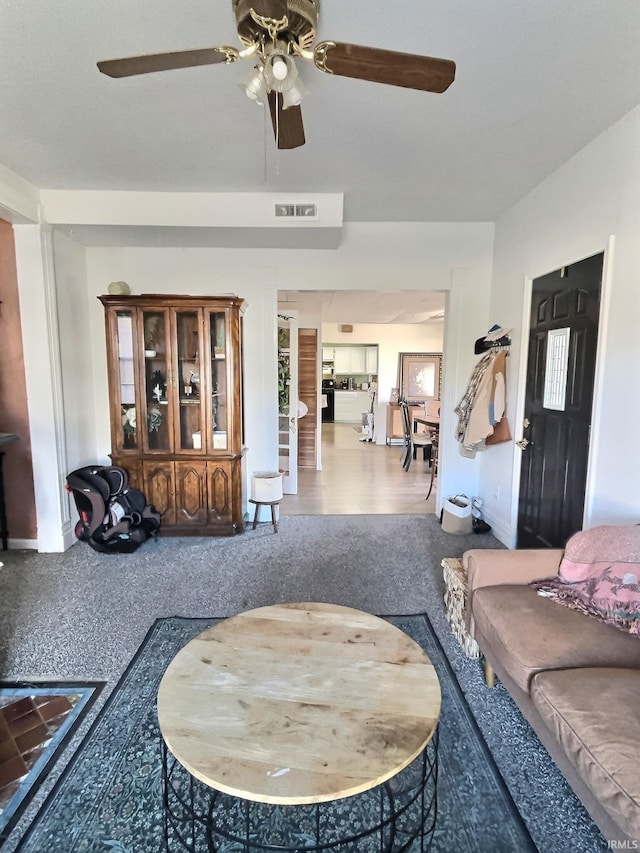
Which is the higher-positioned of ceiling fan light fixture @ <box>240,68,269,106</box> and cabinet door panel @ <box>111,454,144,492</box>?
ceiling fan light fixture @ <box>240,68,269,106</box>

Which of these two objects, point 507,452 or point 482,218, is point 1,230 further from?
point 507,452

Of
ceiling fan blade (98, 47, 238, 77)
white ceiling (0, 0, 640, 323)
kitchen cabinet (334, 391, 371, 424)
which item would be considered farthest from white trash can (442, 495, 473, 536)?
kitchen cabinet (334, 391, 371, 424)

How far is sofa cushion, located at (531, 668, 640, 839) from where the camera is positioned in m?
1.04

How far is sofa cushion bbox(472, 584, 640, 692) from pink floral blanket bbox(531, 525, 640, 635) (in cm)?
7

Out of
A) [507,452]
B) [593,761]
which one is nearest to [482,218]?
[507,452]

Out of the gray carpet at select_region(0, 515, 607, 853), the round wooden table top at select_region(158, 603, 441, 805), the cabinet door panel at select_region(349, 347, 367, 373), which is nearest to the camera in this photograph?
the round wooden table top at select_region(158, 603, 441, 805)

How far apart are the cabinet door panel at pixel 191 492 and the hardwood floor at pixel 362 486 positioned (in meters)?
0.99

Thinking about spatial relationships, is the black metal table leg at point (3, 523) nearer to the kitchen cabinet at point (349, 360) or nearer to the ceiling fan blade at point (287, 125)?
the ceiling fan blade at point (287, 125)

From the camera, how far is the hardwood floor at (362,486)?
4.53 meters

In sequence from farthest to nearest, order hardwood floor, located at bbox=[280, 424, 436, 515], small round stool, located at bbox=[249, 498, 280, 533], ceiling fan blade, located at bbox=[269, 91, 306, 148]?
hardwood floor, located at bbox=[280, 424, 436, 515], small round stool, located at bbox=[249, 498, 280, 533], ceiling fan blade, located at bbox=[269, 91, 306, 148]

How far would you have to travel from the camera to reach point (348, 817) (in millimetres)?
1346

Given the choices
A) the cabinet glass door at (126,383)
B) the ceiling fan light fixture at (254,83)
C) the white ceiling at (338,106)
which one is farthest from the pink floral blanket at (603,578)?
the cabinet glass door at (126,383)

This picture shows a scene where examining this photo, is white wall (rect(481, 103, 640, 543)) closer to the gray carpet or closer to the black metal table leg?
the gray carpet

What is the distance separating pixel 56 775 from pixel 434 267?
4.15m
